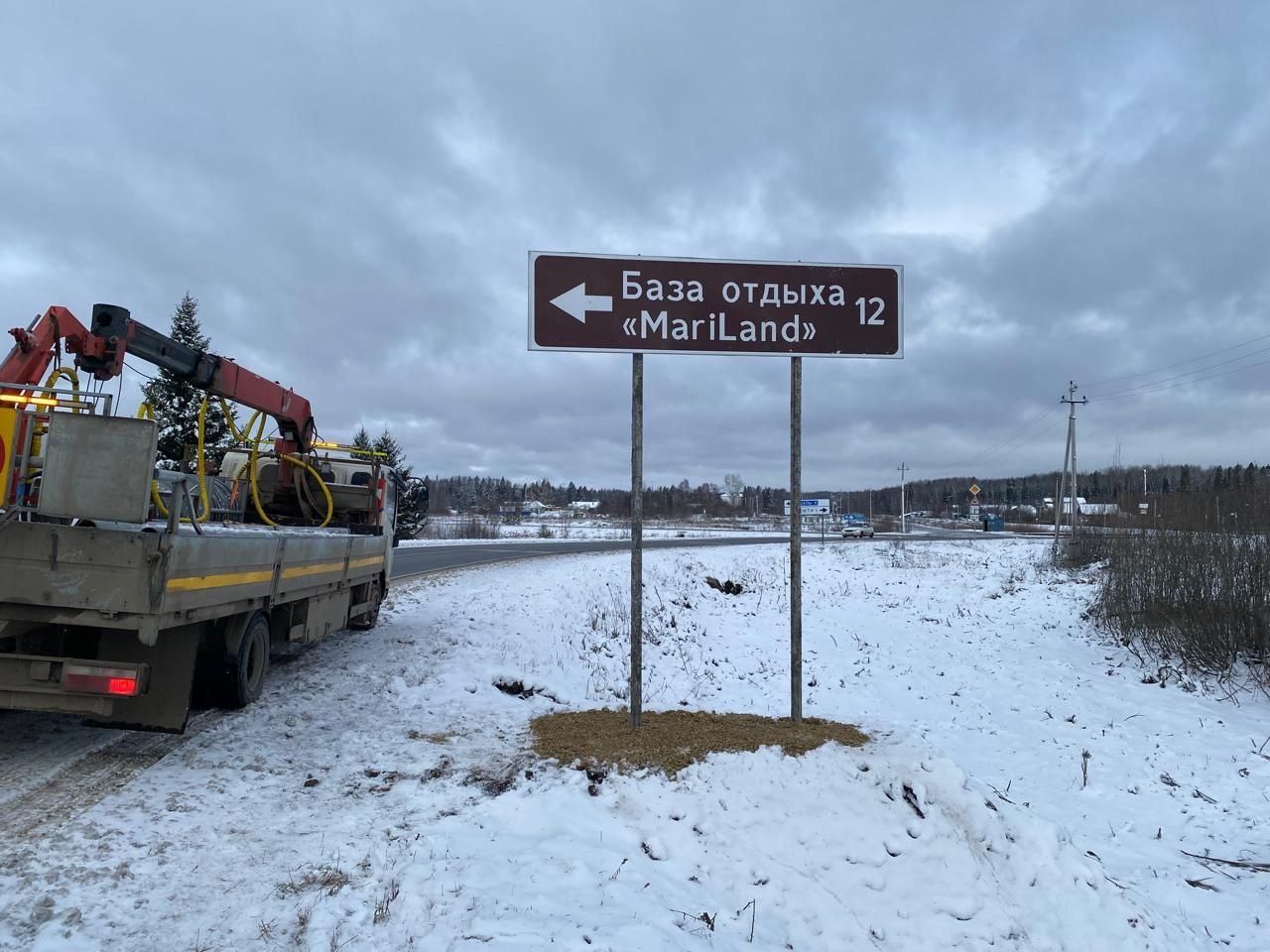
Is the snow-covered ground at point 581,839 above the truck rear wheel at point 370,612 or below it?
below

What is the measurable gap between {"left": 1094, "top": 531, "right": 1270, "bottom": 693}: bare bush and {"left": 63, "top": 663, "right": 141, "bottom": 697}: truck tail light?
42.7 ft

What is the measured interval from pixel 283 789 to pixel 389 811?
88cm

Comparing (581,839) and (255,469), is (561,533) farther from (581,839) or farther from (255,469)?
(581,839)

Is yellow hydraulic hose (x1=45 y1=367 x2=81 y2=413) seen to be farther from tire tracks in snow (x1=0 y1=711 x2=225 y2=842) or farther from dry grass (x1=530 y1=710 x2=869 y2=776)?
dry grass (x1=530 y1=710 x2=869 y2=776)

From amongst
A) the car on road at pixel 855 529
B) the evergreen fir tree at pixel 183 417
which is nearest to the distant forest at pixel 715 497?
the car on road at pixel 855 529

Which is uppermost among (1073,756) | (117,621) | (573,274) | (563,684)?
(573,274)

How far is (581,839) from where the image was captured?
3857mm

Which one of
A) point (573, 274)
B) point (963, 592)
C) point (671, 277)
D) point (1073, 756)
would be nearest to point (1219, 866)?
point (1073, 756)

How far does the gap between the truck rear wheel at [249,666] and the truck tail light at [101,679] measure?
143 centimetres

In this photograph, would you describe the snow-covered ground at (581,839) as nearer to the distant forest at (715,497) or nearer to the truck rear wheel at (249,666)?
the truck rear wheel at (249,666)

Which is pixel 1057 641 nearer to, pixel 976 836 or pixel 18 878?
pixel 976 836

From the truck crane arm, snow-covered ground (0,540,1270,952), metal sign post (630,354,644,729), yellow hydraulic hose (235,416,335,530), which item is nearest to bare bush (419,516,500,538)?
yellow hydraulic hose (235,416,335,530)

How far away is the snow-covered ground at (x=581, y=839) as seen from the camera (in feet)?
10.4

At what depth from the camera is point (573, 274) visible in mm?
5336
